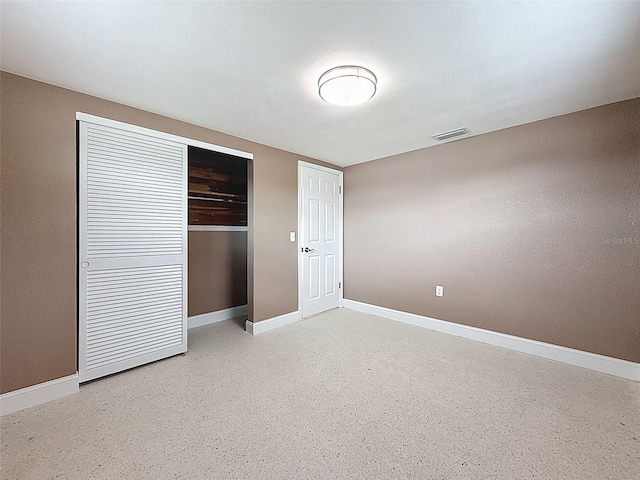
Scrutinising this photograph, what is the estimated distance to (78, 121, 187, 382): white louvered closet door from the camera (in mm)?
2189

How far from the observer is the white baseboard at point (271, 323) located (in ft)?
10.9

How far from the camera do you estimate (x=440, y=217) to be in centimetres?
340

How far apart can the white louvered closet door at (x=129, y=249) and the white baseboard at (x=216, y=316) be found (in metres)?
0.86

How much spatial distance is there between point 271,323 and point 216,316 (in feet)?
2.90

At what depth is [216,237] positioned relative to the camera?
3844 mm

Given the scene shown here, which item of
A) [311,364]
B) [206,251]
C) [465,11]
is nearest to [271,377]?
[311,364]

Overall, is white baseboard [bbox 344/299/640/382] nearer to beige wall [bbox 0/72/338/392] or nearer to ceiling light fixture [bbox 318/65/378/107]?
ceiling light fixture [bbox 318/65/378/107]

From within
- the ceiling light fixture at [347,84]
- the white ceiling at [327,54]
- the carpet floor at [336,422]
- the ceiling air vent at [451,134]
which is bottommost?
the carpet floor at [336,422]

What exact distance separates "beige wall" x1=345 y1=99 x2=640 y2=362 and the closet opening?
81.4 inches

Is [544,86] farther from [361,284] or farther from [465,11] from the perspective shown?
[361,284]

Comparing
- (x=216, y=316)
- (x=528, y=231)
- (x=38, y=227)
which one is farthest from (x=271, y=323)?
(x=528, y=231)

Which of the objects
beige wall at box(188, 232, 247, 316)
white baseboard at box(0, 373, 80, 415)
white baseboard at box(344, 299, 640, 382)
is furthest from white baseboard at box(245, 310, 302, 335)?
white baseboard at box(0, 373, 80, 415)

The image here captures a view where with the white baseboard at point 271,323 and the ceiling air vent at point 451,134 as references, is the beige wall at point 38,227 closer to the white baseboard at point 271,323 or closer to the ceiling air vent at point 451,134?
the white baseboard at point 271,323

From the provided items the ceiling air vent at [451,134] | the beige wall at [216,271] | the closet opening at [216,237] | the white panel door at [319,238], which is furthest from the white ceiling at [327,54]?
the beige wall at [216,271]
